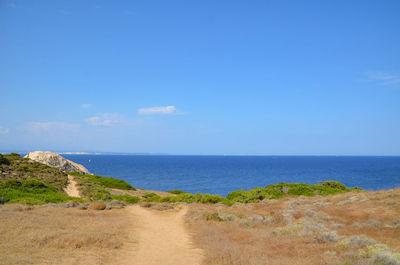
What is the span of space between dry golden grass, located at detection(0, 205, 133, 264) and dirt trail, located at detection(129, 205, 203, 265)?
82 centimetres

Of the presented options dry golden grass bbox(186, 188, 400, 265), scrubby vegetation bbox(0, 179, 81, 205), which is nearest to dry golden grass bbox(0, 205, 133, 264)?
dry golden grass bbox(186, 188, 400, 265)

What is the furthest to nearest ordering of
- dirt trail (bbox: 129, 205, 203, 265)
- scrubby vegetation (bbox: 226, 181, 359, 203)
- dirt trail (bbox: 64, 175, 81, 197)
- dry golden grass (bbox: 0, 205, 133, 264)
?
dirt trail (bbox: 64, 175, 81, 197) → scrubby vegetation (bbox: 226, 181, 359, 203) → dirt trail (bbox: 129, 205, 203, 265) → dry golden grass (bbox: 0, 205, 133, 264)

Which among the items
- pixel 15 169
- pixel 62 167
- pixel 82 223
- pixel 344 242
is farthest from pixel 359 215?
pixel 62 167

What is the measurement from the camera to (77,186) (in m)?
37.0

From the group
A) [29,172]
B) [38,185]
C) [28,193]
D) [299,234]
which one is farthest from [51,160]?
[299,234]

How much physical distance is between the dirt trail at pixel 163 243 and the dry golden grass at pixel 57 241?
82 cm

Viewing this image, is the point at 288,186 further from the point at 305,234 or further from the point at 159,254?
the point at 159,254

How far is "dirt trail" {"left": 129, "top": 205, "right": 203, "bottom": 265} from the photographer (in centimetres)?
980

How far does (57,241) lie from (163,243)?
4447mm

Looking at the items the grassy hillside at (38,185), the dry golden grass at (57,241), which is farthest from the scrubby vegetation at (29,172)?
the dry golden grass at (57,241)

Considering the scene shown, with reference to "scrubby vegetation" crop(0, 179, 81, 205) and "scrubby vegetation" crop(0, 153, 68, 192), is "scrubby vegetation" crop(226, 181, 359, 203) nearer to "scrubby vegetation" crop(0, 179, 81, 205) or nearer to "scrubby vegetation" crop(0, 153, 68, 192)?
"scrubby vegetation" crop(0, 179, 81, 205)

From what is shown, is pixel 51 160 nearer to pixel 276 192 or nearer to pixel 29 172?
pixel 29 172

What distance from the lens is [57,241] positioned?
10391mm

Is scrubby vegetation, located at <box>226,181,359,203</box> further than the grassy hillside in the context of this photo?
Yes
